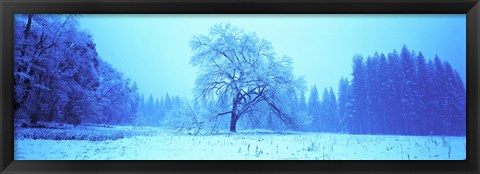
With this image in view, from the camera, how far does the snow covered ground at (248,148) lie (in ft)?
10.9

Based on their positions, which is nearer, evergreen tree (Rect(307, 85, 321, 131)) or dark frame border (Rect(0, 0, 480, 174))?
dark frame border (Rect(0, 0, 480, 174))

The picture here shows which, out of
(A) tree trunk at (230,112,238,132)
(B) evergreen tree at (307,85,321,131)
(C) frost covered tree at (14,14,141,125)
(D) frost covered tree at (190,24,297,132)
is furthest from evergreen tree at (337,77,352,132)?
(C) frost covered tree at (14,14,141,125)

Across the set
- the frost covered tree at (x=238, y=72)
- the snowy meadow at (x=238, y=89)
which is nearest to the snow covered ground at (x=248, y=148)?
the snowy meadow at (x=238, y=89)

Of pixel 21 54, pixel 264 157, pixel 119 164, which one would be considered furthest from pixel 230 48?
pixel 21 54

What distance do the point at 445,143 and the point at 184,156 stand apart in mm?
1461

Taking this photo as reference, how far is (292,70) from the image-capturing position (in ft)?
11.1

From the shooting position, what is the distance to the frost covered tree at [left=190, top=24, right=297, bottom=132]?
3369mm

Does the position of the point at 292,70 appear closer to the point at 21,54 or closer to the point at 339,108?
the point at 339,108

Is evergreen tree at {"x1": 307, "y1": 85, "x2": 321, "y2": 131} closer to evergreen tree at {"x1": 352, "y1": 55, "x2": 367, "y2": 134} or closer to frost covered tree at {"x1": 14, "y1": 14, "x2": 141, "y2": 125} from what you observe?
evergreen tree at {"x1": 352, "y1": 55, "x2": 367, "y2": 134}
